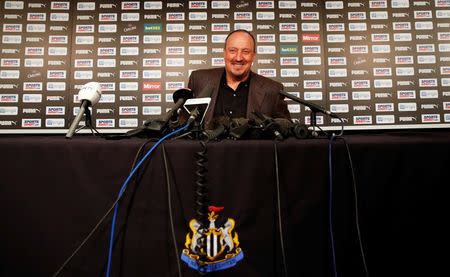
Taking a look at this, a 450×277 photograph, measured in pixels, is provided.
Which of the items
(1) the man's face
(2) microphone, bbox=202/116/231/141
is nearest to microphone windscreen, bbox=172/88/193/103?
(2) microphone, bbox=202/116/231/141

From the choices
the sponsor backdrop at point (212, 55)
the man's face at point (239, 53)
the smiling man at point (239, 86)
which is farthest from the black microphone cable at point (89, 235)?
the sponsor backdrop at point (212, 55)

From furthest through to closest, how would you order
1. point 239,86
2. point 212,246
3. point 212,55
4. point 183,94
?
point 212,55
point 239,86
point 183,94
point 212,246

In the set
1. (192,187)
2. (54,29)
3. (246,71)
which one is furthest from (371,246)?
(54,29)

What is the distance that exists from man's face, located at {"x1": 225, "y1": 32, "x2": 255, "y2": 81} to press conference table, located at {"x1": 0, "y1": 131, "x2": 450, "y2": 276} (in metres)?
1.37

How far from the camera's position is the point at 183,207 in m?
0.81

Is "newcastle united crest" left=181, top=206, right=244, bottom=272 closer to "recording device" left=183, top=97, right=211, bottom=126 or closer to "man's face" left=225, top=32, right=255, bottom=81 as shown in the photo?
"recording device" left=183, top=97, right=211, bottom=126

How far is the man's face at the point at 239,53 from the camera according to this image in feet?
6.71

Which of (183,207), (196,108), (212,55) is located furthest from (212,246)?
(212,55)

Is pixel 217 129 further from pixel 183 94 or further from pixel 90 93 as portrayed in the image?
pixel 90 93

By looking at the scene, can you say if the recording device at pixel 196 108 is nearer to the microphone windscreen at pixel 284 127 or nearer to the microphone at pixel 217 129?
the microphone at pixel 217 129

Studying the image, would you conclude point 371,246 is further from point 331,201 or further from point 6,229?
point 6,229

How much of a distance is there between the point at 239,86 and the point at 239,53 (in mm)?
266

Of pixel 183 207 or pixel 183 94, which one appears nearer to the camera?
pixel 183 207

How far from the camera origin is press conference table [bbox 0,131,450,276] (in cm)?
80
